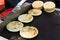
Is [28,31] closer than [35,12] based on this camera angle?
Yes

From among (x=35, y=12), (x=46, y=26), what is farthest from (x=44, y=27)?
(x=35, y=12)

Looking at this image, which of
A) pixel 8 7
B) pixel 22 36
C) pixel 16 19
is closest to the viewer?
pixel 22 36

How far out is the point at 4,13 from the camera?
76 cm

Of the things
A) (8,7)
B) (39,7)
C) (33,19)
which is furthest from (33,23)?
(8,7)

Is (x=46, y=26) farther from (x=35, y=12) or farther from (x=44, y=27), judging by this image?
(x=35, y=12)

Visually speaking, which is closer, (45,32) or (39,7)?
(45,32)

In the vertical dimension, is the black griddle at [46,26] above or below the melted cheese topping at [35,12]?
below

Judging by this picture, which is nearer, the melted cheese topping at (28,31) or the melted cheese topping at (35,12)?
the melted cheese topping at (28,31)

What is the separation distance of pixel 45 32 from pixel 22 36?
12 cm

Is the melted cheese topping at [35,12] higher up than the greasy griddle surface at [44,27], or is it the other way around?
the melted cheese topping at [35,12]

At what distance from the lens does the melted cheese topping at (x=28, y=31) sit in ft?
1.89

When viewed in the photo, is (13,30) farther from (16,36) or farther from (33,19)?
(33,19)

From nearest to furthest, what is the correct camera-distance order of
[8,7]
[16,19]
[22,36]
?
[22,36] < [16,19] < [8,7]

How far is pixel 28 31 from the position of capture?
23.4 inches
